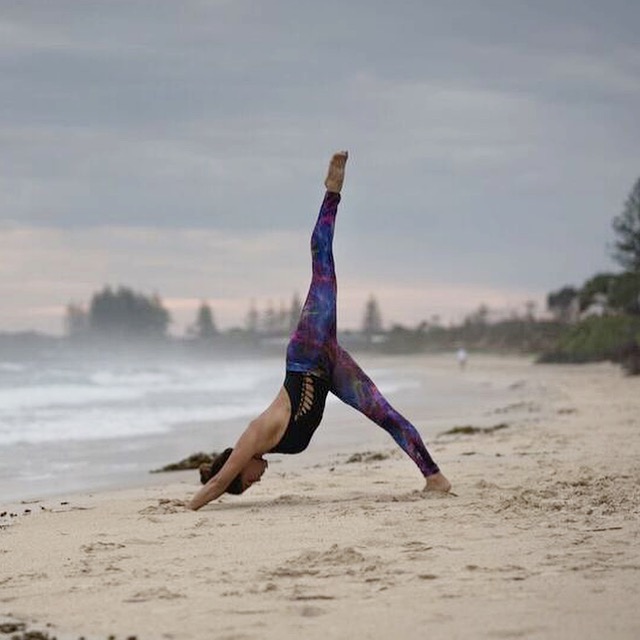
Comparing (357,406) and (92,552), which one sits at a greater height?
(357,406)

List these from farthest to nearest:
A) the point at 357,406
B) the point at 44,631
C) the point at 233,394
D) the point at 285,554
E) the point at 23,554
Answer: the point at 233,394
the point at 357,406
the point at 23,554
the point at 285,554
the point at 44,631

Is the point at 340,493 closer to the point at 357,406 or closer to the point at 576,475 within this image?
the point at 357,406

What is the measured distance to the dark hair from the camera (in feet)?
25.1

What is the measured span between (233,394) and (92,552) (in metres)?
23.1

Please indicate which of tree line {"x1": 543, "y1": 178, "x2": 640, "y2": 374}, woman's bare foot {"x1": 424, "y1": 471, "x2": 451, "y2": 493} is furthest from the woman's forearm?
tree line {"x1": 543, "y1": 178, "x2": 640, "y2": 374}

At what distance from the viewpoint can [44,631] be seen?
4.38 m

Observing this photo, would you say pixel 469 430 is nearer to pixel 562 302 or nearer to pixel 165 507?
pixel 165 507

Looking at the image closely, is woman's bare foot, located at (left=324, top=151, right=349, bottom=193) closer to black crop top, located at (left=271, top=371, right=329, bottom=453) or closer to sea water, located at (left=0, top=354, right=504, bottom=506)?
black crop top, located at (left=271, top=371, right=329, bottom=453)

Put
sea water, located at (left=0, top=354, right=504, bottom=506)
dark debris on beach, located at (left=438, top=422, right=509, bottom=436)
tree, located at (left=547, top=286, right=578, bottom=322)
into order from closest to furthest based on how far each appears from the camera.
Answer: sea water, located at (left=0, top=354, right=504, bottom=506), dark debris on beach, located at (left=438, top=422, right=509, bottom=436), tree, located at (left=547, top=286, right=578, bottom=322)

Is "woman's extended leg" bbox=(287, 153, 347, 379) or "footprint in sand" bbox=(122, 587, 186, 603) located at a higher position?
"woman's extended leg" bbox=(287, 153, 347, 379)

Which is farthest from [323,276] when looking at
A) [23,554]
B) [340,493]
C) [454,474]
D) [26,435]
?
[26,435]

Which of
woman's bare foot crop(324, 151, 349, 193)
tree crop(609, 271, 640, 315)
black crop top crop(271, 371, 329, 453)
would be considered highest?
tree crop(609, 271, 640, 315)

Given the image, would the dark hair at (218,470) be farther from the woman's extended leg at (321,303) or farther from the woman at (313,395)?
the woman's extended leg at (321,303)

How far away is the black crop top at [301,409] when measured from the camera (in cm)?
761
